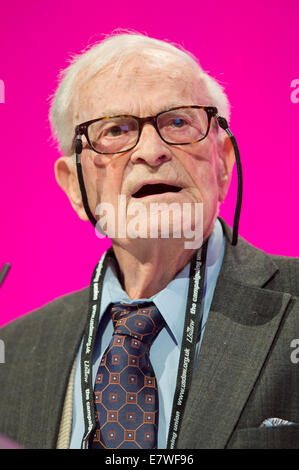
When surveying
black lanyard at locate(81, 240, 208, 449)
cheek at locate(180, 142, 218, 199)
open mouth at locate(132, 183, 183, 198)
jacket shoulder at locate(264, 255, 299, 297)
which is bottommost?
black lanyard at locate(81, 240, 208, 449)

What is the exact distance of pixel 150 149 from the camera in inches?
63.0

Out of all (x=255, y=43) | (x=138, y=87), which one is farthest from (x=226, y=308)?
(x=255, y=43)

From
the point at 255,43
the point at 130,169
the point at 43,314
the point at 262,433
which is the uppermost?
the point at 255,43

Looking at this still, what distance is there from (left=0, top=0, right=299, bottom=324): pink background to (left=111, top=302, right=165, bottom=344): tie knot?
0.58 metres

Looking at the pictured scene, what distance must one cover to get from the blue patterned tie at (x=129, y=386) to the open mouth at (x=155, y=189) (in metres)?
0.30

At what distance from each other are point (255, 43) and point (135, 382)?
1135 mm

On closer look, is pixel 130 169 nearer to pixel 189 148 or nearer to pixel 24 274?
pixel 189 148

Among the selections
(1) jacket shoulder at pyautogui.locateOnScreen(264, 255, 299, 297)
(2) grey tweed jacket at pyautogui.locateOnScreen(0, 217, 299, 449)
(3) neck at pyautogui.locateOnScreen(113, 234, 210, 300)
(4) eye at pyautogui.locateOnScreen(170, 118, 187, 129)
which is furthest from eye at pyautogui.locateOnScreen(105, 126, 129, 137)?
(1) jacket shoulder at pyautogui.locateOnScreen(264, 255, 299, 297)

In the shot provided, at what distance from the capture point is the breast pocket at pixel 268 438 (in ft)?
4.42

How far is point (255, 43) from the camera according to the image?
6.43ft

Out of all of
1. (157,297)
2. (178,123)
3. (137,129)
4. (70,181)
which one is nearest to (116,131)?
(137,129)

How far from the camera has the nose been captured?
159 centimetres

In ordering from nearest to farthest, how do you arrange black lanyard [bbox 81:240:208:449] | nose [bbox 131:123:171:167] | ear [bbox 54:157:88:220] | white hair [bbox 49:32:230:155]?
black lanyard [bbox 81:240:208:449]
nose [bbox 131:123:171:167]
white hair [bbox 49:32:230:155]
ear [bbox 54:157:88:220]

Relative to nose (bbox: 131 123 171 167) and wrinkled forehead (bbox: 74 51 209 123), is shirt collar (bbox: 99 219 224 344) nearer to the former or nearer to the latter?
nose (bbox: 131 123 171 167)
